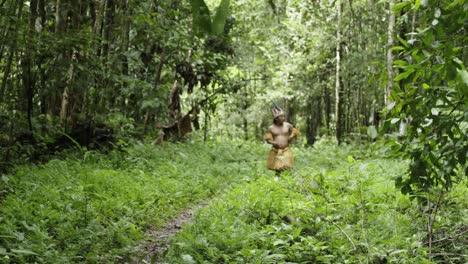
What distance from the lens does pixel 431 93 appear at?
3486 millimetres

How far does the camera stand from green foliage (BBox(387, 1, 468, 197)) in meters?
2.94

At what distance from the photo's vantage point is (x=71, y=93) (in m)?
9.95

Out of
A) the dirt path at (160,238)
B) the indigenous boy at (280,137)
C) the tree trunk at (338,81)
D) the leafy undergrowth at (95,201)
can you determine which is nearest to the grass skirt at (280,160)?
the indigenous boy at (280,137)

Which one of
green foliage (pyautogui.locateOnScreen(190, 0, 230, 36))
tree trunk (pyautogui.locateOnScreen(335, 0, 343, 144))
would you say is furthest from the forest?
tree trunk (pyautogui.locateOnScreen(335, 0, 343, 144))

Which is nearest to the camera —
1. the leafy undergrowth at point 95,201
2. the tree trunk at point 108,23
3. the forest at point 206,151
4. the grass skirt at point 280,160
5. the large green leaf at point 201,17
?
the large green leaf at point 201,17

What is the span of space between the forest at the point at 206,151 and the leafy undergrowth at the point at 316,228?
0.03 metres

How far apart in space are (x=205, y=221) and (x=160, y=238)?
1.73ft

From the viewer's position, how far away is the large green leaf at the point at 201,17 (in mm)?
776

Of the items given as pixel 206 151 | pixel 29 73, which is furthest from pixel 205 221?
pixel 206 151

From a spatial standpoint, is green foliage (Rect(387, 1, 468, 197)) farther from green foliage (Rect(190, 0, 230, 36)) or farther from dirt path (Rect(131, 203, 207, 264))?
dirt path (Rect(131, 203, 207, 264))

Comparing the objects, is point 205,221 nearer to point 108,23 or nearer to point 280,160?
point 280,160

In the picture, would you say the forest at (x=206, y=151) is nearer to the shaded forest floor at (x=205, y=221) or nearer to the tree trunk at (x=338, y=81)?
the shaded forest floor at (x=205, y=221)

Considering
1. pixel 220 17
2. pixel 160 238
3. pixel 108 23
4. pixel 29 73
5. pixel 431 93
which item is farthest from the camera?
pixel 108 23

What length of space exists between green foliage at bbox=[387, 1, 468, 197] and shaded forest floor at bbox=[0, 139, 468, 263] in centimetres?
77
